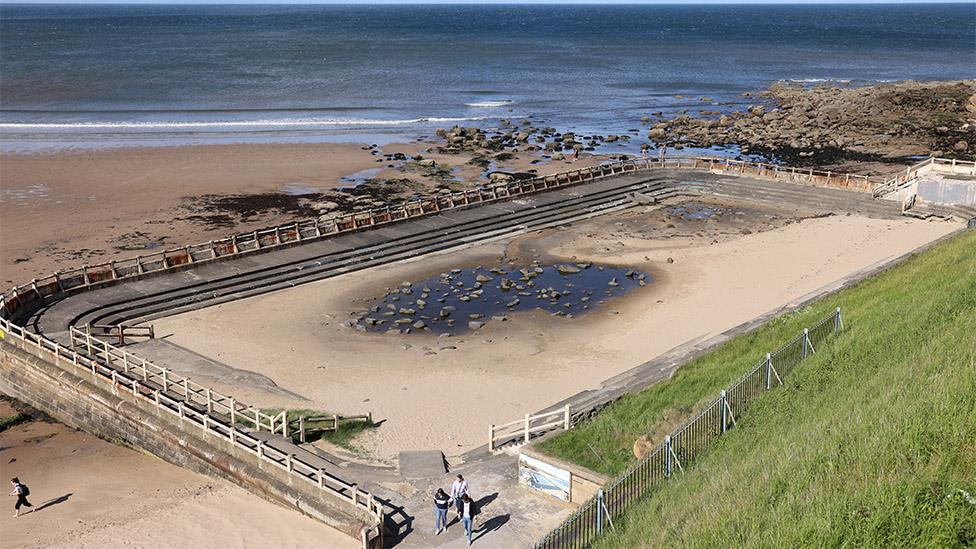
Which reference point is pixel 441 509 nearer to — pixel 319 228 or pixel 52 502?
pixel 52 502

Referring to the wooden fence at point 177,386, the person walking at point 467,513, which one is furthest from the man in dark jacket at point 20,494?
the person walking at point 467,513

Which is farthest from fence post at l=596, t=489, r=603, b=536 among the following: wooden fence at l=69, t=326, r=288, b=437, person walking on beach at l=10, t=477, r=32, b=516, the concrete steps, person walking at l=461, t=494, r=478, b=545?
the concrete steps

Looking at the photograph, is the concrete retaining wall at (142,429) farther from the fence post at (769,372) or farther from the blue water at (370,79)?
the blue water at (370,79)

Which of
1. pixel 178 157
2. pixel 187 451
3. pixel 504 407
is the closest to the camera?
pixel 187 451

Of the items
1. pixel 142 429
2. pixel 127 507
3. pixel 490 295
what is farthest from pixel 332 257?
A: pixel 127 507

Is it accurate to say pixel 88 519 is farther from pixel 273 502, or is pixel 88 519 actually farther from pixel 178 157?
pixel 178 157

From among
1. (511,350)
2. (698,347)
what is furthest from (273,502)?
(698,347)

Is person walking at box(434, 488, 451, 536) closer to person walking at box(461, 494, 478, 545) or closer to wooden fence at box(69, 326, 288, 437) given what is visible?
person walking at box(461, 494, 478, 545)
